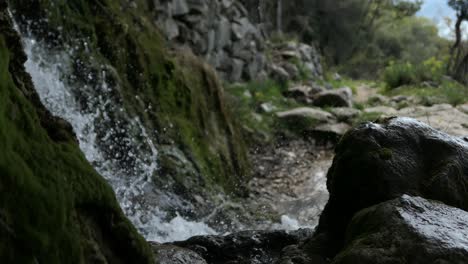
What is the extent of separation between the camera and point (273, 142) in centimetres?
843

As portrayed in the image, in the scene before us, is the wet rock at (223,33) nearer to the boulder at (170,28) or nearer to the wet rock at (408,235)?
the boulder at (170,28)

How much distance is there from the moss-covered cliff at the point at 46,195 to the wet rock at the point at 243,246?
0.87m

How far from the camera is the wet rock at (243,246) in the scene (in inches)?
120

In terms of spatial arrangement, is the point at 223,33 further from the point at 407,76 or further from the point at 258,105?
the point at 407,76

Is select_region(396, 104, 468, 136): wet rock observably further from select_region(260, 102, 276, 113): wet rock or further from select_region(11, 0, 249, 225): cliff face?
select_region(11, 0, 249, 225): cliff face

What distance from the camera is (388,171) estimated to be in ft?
8.01

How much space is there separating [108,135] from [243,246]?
225cm

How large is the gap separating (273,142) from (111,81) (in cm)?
384

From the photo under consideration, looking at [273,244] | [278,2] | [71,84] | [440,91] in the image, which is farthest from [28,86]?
[278,2]

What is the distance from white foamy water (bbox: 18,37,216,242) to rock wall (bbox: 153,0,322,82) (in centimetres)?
315

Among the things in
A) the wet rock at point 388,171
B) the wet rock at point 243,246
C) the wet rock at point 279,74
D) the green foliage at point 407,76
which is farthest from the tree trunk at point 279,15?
the wet rock at point 388,171

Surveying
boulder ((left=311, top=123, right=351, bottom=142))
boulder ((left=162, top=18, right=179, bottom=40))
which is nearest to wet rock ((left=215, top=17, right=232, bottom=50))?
boulder ((left=162, top=18, right=179, bottom=40))

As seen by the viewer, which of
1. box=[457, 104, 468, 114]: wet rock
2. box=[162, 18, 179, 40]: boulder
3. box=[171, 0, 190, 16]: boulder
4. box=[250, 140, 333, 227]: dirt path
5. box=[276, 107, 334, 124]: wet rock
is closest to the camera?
box=[250, 140, 333, 227]: dirt path

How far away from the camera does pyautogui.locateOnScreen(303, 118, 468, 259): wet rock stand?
245cm
